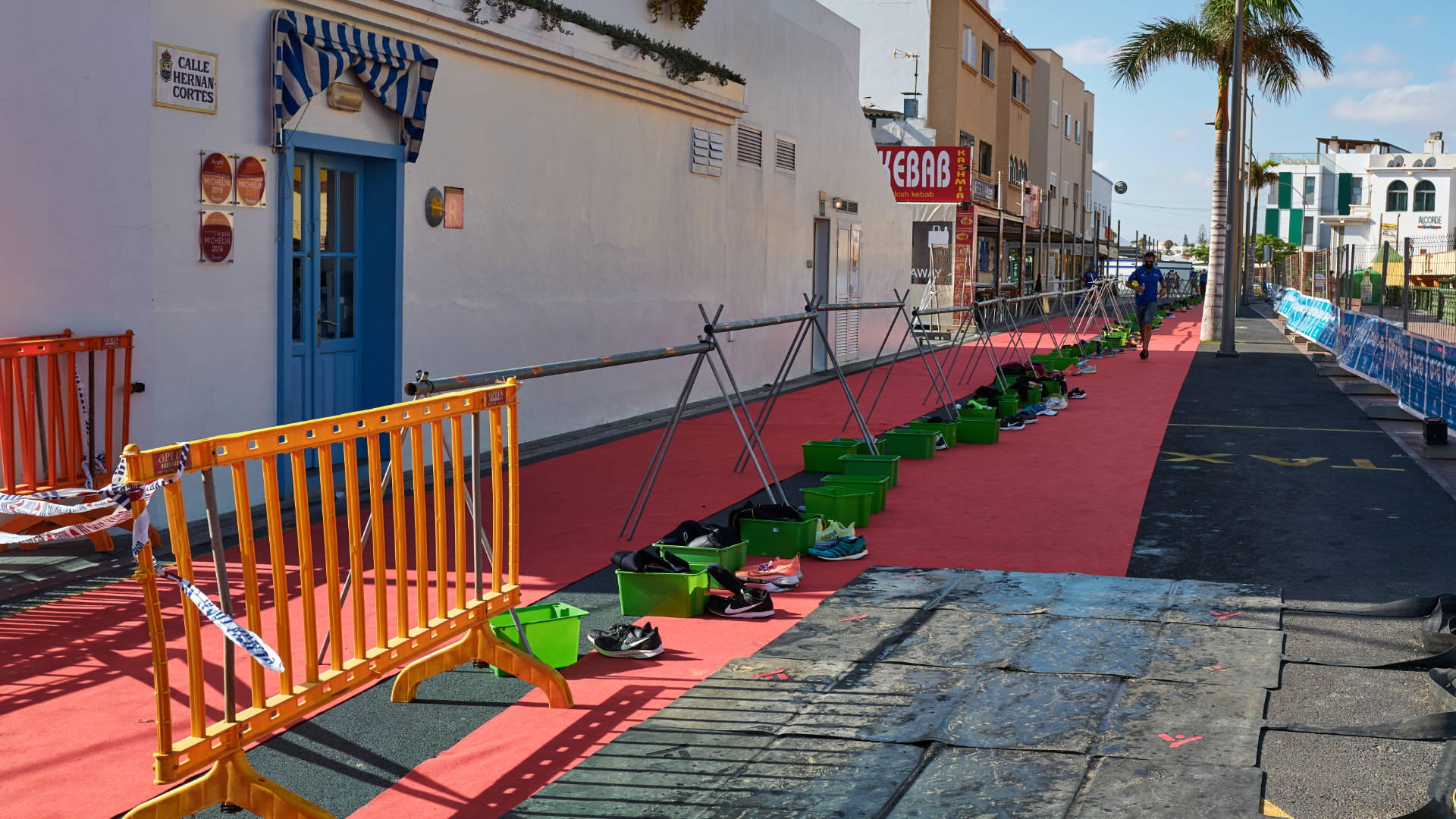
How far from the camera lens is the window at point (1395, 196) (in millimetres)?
98625

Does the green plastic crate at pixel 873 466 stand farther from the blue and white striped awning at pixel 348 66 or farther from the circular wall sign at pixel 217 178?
the circular wall sign at pixel 217 178

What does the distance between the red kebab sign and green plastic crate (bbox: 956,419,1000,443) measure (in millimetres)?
17962

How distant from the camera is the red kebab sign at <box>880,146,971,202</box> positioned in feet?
102

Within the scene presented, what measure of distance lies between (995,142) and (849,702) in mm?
44511

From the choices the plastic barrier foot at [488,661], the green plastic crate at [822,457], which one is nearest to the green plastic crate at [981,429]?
the green plastic crate at [822,457]

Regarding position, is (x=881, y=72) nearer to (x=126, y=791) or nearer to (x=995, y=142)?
(x=995, y=142)

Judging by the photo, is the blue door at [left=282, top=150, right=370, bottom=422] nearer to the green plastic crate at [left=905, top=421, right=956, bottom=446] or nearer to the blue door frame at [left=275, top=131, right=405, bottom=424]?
the blue door frame at [left=275, top=131, right=405, bottom=424]

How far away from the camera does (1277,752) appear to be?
4.80 m

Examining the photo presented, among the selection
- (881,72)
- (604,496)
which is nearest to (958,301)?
(881,72)

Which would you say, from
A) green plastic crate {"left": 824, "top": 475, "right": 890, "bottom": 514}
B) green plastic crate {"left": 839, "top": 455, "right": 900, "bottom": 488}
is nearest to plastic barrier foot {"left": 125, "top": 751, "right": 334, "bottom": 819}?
green plastic crate {"left": 824, "top": 475, "right": 890, "bottom": 514}

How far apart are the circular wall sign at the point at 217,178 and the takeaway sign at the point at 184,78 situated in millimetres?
307

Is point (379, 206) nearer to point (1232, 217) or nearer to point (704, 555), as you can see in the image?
point (704, 555)

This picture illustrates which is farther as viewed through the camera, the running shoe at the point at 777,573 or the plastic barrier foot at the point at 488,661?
the running shoe at the point at 777,573

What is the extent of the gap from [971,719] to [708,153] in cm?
1198
